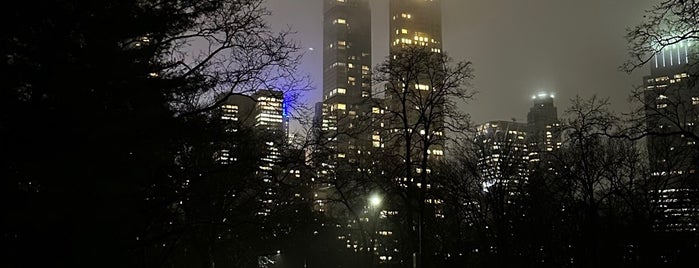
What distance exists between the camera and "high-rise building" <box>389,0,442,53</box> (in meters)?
48.8

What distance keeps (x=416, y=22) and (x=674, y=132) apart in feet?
127

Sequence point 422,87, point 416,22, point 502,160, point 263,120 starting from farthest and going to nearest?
1. point 416,22
2. point 502,160
3. point 422,87
4. point 263,120

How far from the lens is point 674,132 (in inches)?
562

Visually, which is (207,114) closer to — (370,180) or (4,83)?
(4,83)

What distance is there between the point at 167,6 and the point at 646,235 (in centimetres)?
2462

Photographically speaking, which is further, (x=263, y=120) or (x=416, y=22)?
(x=416, y=22)

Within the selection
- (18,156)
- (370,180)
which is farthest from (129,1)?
(370,180)

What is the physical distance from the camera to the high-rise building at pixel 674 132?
14781 millimetres

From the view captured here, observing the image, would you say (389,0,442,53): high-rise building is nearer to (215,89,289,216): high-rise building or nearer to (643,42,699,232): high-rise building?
(643,42,699,232): high-rise building

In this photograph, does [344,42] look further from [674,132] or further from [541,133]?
[674,132]

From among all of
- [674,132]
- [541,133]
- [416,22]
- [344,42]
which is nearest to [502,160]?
[541,133]

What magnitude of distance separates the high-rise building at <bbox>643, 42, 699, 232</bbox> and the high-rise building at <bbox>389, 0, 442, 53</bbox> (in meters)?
19.7

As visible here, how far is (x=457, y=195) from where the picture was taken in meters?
30.6

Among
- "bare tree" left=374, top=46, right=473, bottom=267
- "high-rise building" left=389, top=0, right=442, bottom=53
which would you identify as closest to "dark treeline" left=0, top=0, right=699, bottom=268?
"bare tree" left=374, top=46, right=473, bottom=267
